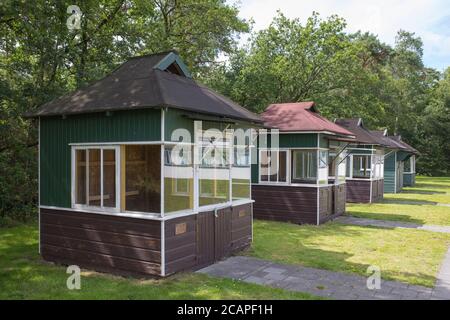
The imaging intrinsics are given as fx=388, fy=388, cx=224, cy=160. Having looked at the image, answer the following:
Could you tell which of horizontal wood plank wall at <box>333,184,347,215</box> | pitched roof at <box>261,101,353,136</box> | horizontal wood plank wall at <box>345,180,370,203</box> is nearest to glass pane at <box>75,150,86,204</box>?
pitched roof at <box>261,101,353,136</box>

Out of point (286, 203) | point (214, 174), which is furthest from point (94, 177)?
point (286, 203)

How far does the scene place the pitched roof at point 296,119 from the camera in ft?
40.2

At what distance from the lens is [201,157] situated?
738 centimetres

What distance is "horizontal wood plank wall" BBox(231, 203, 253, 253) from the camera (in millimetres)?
8313

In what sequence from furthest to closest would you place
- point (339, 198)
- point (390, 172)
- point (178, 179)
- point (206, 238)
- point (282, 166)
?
point (390, 172), point (339, 198), point (282, 166), point (206, 238), point (178, 179)

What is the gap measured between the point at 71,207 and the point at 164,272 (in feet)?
7.50

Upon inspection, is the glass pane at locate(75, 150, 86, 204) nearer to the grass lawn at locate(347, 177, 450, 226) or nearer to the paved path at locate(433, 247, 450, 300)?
the paved path at locate(433, 247, 450, 300)

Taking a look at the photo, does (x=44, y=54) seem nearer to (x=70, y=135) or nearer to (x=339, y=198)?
(x=70, y=135)

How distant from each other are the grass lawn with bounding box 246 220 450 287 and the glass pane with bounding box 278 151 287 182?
5.04ft

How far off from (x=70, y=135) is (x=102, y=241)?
6.74 feet

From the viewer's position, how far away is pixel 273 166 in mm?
12969

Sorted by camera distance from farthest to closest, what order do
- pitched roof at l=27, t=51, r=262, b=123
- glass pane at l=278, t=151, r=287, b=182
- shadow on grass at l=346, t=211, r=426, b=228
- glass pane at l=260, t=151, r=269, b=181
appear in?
shadow on grass at l=346, t=211, r=426, b=228 < glass pane at l=260, t=151, r=269, b=181 < glass pane at l=278, t=151, r=287, b=182 < pitched roof at l=27, t=51, r=262, b=123
